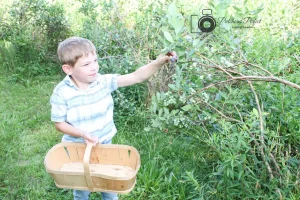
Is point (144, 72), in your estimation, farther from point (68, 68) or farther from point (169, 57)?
point (68, 68)

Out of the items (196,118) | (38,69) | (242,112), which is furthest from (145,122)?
(38,69)

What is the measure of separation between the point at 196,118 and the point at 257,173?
556mm

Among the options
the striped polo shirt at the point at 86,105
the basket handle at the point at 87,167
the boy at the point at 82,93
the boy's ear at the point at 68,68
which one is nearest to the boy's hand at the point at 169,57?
the boy at the point at 82,93

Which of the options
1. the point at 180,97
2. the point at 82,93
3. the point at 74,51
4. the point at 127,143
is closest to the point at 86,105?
the point at 82,93

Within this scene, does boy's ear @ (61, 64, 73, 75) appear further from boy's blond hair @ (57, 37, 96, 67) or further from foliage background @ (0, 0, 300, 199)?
foliage background @ (0, 0, 300, 199)

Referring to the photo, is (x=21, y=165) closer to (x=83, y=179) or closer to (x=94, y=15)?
(x=83, y=179)

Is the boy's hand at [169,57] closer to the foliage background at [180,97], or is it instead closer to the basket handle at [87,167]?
the foliage background at [180,97]

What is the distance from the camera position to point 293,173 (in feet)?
6.95

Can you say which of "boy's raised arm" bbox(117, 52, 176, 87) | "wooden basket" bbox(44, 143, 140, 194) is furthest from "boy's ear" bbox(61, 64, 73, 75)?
"wooden basket" bbox(44, 143, 140, 194)

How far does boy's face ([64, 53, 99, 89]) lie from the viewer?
207cm

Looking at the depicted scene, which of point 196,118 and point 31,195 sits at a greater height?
point 196,118

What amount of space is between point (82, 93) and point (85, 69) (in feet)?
0.51

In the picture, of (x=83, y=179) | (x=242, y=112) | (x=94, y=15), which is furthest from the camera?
(x=94, y=15)

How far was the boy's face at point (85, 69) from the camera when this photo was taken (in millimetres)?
2066
